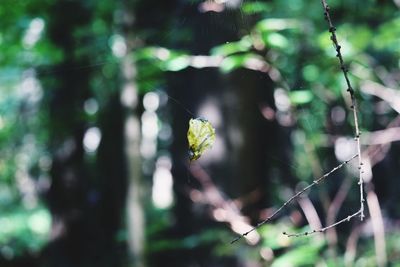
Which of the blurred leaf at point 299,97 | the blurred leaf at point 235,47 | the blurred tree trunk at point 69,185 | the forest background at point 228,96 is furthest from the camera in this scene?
the blurred tree trunk at point 69,185

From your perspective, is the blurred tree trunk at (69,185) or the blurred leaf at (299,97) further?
the blurred tree trunk at (69,185)

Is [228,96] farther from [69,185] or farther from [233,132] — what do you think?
[69,185]

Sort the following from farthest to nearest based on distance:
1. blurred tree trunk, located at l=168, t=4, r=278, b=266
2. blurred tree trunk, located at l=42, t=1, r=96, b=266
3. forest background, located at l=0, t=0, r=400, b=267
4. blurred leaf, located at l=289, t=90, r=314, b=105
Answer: blurred tree trunk, located at l=42, t=1, r=96, b=266 < blurred tree trunk, located at l=168, t=4, r=278, b=266 < forest background, located at l=0, t=0, r=400, b=267 < blurred leaf, located at l=289, t=90, r=314, b=105

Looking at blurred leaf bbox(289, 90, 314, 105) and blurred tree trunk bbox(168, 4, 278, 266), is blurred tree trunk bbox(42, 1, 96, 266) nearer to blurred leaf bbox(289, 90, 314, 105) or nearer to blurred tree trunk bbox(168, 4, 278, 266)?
blurred tree trunk bbox(168, 4, 278, 266)

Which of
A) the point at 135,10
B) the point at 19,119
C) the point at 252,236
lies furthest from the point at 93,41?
the point at 19,119

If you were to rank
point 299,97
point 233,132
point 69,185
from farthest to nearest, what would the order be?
point 69,185 → point 233,132 → point 299,97

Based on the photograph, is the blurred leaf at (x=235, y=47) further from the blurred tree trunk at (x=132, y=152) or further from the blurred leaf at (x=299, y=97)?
the blurred tree trunk at (x=132, y=152)

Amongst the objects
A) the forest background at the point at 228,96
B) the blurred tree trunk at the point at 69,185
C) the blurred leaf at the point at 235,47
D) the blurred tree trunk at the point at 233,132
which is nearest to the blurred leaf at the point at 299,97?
the forest background at the point at 228,96

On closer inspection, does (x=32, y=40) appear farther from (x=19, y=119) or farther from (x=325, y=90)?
(x=19, y=119)

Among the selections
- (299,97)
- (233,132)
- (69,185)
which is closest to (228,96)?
(233,132)

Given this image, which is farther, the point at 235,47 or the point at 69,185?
the point at 69,185

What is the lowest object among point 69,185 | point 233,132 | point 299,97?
point 299,97

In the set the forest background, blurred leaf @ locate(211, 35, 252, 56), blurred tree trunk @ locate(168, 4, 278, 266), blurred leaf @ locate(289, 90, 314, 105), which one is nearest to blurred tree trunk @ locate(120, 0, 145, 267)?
the forest background
